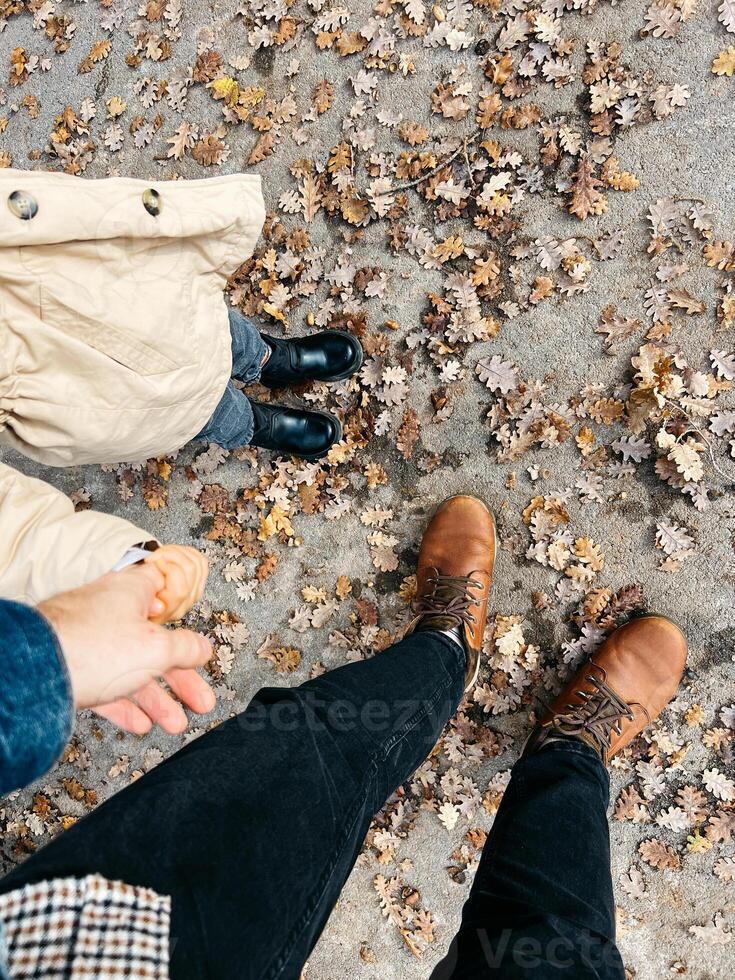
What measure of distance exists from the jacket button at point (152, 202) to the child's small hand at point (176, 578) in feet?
3.30

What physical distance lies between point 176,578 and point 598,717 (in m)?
2.15

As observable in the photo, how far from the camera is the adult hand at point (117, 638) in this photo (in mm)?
1273

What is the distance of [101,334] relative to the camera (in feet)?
6.26

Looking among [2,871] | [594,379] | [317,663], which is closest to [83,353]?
[317,663]

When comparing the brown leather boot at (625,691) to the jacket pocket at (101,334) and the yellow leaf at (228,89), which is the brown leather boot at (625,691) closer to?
the jacket pocket at (101,334)

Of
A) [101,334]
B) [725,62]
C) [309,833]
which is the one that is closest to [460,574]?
[309,833]

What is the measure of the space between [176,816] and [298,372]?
2.08 meters

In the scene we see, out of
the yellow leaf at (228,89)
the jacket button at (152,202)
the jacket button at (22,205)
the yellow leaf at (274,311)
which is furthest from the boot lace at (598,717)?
the yellow leaf at (228,89)

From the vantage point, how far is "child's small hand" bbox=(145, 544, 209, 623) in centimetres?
151

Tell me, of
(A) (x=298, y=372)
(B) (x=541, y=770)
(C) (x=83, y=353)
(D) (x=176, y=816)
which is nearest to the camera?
(D) (x=176, y=816)

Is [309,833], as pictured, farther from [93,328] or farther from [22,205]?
[22,205]

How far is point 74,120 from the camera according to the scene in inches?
143

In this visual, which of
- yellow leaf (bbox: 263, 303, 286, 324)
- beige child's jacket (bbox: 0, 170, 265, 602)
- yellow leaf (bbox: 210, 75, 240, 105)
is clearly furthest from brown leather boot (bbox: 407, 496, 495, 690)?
yellow leaf (bbox: 210, 75, 240, 105)

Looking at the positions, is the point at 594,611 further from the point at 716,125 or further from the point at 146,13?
the point at 146,13
